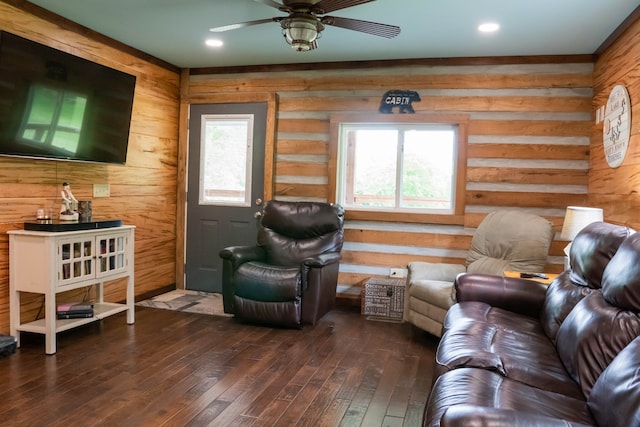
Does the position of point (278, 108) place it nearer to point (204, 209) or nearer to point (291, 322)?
point (204, 209)

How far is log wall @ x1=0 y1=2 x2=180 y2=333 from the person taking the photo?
3.39 m

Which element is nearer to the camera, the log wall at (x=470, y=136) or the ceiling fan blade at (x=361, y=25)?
the ceiling fan blade at (x=361, y=25)

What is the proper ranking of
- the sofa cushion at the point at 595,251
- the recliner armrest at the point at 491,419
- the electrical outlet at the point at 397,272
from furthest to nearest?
the electrical outlet at the point at 397,272 < the sofa cushion at the point at 595,251 < the recliner armrest at the point at 491,419

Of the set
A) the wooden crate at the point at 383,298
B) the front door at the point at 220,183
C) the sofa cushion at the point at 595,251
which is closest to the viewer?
the sofa cushion at the point at 595,251

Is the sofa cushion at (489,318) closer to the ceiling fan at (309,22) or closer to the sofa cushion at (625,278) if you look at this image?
the sofa cushion at (625,278)

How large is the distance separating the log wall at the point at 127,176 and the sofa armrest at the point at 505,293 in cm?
306

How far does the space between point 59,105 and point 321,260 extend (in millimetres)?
2258

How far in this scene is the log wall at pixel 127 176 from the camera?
133 inches

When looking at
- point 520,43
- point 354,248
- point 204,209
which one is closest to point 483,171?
point 520,43

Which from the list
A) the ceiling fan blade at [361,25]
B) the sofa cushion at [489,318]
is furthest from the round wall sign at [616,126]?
the ceiling fan blade at [361,25]

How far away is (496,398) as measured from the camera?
1.60 meters

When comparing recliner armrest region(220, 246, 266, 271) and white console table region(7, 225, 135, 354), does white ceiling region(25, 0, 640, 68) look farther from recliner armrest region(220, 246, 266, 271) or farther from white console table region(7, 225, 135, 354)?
recliner armrest region(220, 246, 266, 271)

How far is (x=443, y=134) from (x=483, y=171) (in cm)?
52

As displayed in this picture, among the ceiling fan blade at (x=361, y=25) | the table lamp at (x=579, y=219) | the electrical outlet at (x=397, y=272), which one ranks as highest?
the ceiling fan blade at (x=361, y=25)
